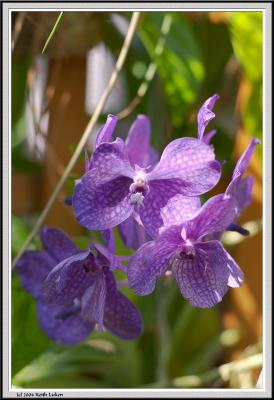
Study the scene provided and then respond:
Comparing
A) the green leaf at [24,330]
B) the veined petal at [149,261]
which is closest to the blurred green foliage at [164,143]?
the green leaf at [24,330]

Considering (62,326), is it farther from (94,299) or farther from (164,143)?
(164,143)

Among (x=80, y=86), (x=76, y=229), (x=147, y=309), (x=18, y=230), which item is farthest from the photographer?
(x=80, y=86)

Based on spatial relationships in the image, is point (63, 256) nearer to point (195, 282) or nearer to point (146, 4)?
point (195, 282)

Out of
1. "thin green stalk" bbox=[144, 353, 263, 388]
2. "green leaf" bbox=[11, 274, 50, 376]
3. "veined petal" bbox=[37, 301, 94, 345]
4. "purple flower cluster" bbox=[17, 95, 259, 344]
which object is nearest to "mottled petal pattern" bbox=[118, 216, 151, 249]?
"purple flower cluster" bbox=[17, 95, 259, 344]

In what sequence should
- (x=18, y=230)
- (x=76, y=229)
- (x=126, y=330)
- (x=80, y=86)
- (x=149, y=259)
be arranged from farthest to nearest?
(x=80, y=86) < (x=76, y=229) < (x=18, y=230) < (x=126, y=330) < (x=149, y=259)

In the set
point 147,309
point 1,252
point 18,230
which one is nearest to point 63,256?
point 1,252

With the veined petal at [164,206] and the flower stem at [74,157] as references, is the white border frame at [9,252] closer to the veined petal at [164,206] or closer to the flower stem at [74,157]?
the flower stem at [74,157]
